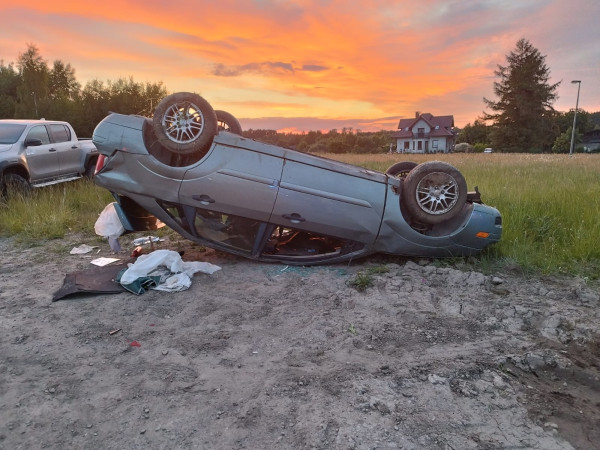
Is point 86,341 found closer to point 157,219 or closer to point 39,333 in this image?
point 39,333

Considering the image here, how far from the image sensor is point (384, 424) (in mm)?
2572

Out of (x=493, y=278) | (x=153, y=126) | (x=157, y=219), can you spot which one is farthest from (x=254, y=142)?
(x=493, y=278)

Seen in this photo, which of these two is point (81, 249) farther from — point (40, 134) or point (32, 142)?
point (40, 134)

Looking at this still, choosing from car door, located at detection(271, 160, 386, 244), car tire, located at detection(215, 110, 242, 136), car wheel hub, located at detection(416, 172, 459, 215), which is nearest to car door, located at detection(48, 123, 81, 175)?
car tire, located at detection(215, 110, 242, 136)

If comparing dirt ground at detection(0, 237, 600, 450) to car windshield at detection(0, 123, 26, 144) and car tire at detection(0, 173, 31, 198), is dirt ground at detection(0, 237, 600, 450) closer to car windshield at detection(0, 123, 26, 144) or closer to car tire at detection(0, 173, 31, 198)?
car tire at detection(0, 173, 31, 198)

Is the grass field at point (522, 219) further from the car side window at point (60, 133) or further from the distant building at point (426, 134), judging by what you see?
the distant building at point (426, 134)

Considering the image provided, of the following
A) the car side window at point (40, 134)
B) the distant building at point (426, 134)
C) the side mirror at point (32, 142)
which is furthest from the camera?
the distant building at point (426, 134)

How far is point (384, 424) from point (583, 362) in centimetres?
174

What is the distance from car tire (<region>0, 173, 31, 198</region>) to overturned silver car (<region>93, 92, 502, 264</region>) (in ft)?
16.2

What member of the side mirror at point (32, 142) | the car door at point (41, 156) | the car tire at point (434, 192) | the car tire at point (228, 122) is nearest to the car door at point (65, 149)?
the car door at point (41, 156)

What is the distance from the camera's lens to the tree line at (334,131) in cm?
2456

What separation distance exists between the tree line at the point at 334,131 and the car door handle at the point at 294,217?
3.18 ft

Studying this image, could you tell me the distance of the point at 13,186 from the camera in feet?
29.2

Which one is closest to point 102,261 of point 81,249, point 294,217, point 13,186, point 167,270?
point 81,249
